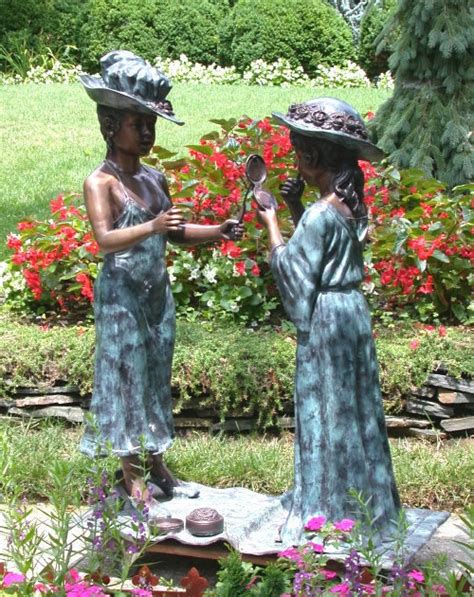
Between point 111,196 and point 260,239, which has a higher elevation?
point 111,196

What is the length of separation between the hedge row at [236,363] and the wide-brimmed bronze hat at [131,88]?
1939 millimetres

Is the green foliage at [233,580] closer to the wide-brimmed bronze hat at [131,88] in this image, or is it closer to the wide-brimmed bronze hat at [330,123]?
the wide-brimmed bronze hat at [330,123]

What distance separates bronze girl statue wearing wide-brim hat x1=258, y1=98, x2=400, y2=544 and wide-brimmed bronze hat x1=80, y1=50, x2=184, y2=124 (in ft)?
1.65

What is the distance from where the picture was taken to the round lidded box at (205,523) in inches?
167

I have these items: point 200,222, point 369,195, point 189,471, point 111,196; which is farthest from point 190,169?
point 111,196

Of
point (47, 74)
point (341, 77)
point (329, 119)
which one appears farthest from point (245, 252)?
point (341, 77)

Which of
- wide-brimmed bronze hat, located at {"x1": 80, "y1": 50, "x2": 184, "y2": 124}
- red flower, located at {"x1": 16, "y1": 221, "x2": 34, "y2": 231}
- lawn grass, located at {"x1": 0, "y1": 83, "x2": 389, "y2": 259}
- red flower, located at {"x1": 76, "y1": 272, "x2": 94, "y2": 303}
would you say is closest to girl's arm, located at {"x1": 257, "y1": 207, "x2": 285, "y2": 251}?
wide-brimmed bronze hat, located at {"x1": 80, "y1": 50, "x2": 184, "y2": 124}

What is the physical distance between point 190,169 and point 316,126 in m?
3.21

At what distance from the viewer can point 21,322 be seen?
273 inches

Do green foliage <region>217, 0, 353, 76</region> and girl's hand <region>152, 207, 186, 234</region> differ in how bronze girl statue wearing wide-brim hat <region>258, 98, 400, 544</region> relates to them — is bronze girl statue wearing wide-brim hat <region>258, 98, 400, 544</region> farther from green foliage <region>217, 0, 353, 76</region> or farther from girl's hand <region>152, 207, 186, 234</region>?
green foliage <region>217, 0, 353, 76</region>

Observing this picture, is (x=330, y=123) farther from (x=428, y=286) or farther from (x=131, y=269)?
(x=428, y=286)

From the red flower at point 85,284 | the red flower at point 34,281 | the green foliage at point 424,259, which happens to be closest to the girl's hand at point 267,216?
the green foliage at point 424,259

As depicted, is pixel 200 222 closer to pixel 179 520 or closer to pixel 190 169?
pixel 190 169

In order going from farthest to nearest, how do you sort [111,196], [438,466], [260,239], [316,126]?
1. [260,239]
2. [438,466]
3. [111,196]
4. [316,126]
